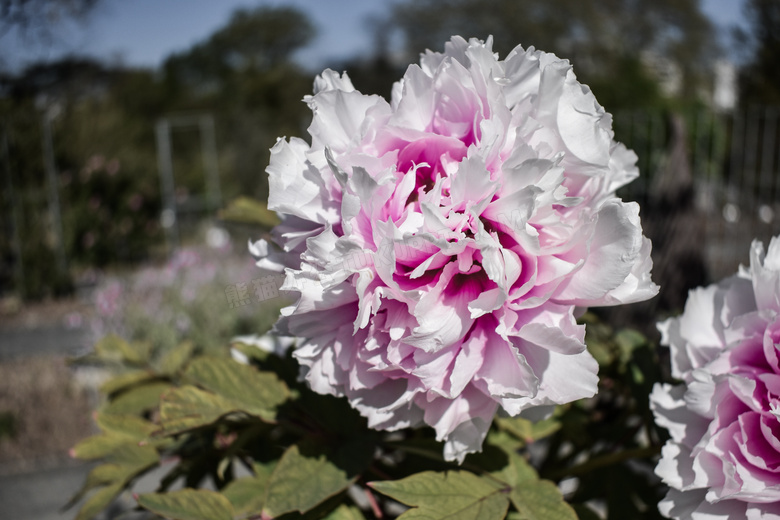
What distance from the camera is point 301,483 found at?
0.48 m

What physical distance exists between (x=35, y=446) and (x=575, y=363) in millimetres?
3263

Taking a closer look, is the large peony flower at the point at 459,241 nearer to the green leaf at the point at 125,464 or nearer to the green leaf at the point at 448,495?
the green leaf at the point at 448,495

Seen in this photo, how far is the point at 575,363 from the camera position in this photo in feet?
1.38

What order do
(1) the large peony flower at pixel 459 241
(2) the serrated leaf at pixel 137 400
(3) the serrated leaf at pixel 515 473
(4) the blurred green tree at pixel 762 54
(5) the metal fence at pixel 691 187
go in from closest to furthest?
(1) the large peony flower at pixel 459 241 < (3) the serrated leaf at pixel 515 473 < (2) the serrated leaf at pixel 137 400 < (5) the metal fence at pixel 691 187 < (4) the blurred green tree at pixel 762 54

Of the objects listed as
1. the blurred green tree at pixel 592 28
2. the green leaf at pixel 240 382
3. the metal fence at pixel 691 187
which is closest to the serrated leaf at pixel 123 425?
the green leaf at pixel 240 382

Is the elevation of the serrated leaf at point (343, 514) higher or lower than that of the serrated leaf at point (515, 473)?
lower

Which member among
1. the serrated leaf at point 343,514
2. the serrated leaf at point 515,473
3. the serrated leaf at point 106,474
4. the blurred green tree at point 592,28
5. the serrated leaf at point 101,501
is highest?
the blurred green tree at point 592,28

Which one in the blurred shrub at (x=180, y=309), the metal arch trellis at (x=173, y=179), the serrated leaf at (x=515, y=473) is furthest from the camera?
the metal arch trellis at (x=173, y=179)

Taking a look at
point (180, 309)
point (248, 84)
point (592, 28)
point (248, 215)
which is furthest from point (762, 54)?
point (248, 84)

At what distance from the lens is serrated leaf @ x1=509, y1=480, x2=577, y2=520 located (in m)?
0.45

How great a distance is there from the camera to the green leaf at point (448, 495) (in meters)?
0.43

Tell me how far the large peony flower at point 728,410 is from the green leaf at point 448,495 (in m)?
0.13

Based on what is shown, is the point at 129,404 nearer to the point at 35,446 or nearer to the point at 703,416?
the point at 703,416

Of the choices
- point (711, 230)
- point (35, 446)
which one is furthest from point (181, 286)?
point (711, 230)
